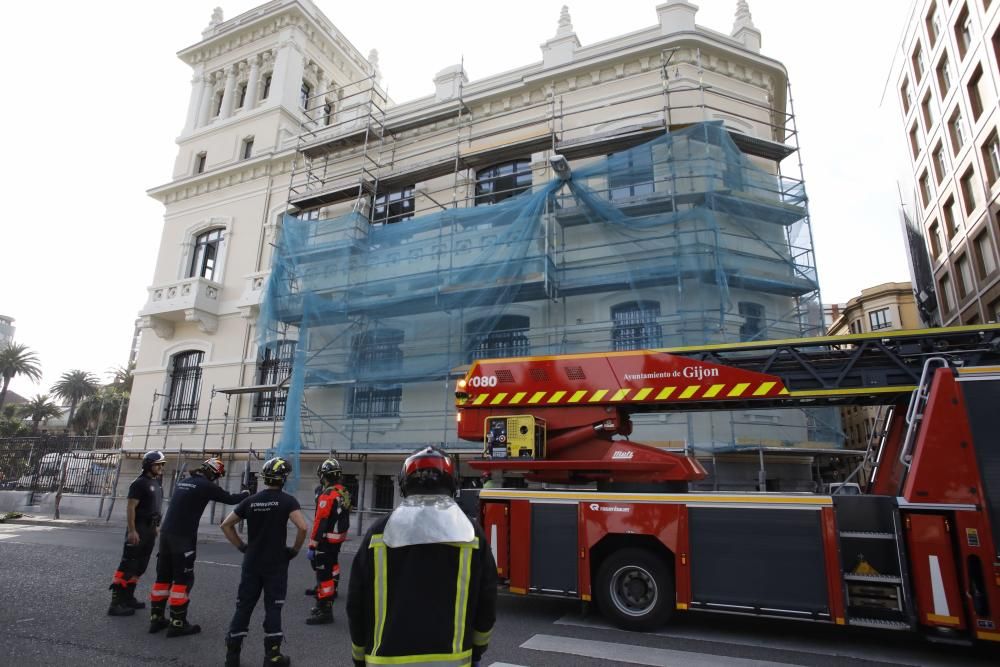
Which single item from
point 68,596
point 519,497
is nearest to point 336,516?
point 519,497

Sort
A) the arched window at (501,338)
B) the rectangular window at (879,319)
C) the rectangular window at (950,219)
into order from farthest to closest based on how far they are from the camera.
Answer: the rectangular window at (879,319)
the rectangular window at (950,219)
the arched window at (501,338)

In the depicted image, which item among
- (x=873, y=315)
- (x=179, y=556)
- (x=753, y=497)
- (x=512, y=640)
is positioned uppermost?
(x=873, y=315)

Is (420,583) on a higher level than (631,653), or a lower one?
higher

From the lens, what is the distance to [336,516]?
279 inches

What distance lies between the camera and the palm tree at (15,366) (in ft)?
188

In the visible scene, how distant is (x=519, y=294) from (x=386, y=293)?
3638mm

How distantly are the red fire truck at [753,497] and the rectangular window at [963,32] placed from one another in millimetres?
24485

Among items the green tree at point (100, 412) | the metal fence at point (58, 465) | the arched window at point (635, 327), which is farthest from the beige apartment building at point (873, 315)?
the green tree at point (100, 412)

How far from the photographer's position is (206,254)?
21703 mm

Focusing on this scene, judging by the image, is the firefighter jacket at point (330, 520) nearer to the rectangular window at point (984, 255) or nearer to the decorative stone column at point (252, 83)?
the decorative stone column at point (252, 83)

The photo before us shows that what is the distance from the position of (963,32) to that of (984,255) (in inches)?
355

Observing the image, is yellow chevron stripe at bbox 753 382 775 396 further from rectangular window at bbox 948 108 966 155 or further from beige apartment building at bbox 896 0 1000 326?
rectangular window at bbox 948 108 966 155

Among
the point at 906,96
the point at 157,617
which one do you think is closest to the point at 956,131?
the point at 906,96

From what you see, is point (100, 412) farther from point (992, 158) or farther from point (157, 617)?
point (992, 158)
